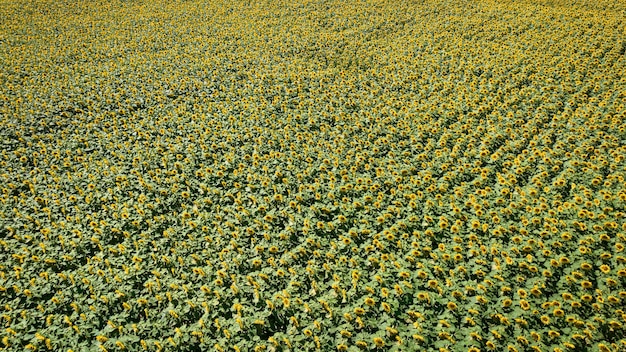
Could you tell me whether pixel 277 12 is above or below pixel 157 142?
above

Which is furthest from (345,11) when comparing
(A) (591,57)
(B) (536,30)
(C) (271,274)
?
(C) (271,274)

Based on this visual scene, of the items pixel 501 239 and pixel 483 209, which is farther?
pixel 483 209

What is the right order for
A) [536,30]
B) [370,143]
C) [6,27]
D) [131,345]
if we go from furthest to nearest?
[6,27] < [536,30] < [370,143] < [131,345]

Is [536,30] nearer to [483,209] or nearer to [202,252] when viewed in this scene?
[483,209]

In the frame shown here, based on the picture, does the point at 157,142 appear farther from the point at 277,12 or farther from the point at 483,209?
the point at 277,12

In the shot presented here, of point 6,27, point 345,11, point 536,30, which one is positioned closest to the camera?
point 536,30

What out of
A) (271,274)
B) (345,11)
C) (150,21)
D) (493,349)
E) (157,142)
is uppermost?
(150,21)

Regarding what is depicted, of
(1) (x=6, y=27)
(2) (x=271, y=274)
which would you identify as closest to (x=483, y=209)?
(2) (x=271, y=274)
